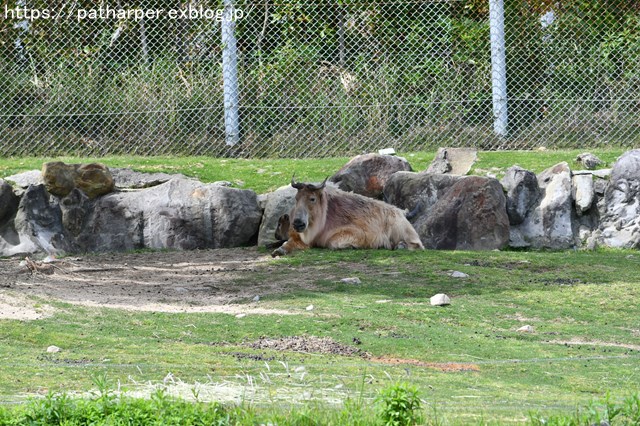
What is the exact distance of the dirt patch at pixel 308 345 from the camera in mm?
8227

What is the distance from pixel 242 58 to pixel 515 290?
299 inches

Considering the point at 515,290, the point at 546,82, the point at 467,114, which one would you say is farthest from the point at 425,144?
the point at 515,290

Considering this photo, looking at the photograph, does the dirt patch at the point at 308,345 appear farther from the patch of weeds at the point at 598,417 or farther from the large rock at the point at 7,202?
the large rock at the point at 7,202

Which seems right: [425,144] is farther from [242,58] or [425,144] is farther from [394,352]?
[394,352]

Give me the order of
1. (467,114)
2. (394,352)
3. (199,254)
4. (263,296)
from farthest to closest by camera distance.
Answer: (467,114), (199,254), (263,296), (394,352)

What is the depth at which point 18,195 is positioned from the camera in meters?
15.1

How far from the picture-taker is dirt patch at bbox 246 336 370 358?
823 centimetres

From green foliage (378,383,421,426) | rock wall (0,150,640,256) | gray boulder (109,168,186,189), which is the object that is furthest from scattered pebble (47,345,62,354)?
gray boulder (109,168,186,189)

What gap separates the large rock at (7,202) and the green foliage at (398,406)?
10545mm

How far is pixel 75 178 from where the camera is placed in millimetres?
15094

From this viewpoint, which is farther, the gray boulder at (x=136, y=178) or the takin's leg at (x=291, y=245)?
the gray boulder at (x=136, y=178)

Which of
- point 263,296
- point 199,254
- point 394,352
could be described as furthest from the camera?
point 199,254

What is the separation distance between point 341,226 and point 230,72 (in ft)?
13.2

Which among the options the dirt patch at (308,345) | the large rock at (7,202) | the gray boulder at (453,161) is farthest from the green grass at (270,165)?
the dirt patch at (308,345)
